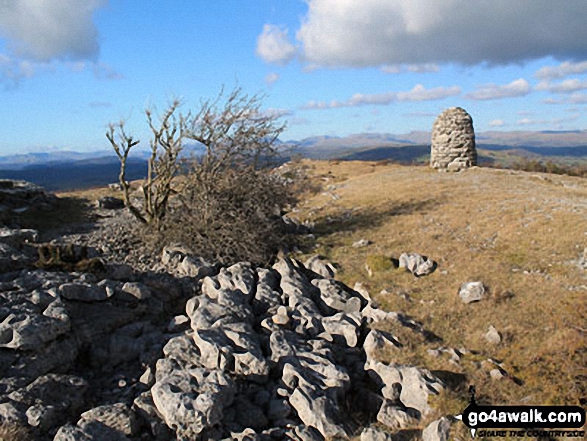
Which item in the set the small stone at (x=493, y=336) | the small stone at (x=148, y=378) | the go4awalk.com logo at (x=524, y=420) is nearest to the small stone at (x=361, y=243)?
the small stone at (x=493, y=336)

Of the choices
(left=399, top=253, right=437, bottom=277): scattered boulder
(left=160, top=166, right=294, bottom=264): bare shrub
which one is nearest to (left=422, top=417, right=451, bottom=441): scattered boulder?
(left=399, top=253, right=437, bottom=277): scattered boulder

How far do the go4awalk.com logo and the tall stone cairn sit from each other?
29.1m

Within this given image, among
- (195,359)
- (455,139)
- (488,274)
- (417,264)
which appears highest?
(455,139)

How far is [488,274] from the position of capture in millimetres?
13477

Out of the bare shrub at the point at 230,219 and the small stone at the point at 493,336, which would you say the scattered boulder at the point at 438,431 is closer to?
the small stone at the point at 493,336

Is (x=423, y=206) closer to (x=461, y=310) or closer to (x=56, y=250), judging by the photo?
(x=461, y=310)

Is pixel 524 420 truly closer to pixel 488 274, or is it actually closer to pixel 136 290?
pixel 488 274

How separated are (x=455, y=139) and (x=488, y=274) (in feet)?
78.7

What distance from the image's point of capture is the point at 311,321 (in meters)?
11.6

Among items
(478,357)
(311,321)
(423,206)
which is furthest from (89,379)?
(423,206)

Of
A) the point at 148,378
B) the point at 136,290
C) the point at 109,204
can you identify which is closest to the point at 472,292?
the point at 148,378

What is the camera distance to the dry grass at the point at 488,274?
30.9 ft

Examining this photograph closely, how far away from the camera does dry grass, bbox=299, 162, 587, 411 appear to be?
9.42 meters

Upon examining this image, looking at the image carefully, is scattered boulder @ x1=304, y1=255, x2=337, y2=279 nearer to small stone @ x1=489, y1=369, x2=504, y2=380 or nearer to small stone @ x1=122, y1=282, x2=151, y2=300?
small stone @ x1=122, y1=282, x2=151, y2=300
